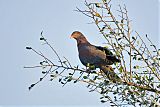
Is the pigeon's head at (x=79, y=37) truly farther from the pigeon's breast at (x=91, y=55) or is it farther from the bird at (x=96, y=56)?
the pigeon's breast at (x=91, y=55)

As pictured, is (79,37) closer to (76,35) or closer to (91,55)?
(76,35)

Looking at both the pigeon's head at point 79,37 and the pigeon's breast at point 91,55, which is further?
the pigeon's head at point 79,37

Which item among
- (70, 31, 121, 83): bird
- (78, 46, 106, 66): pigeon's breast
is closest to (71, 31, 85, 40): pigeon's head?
(70, 31, 121, 83): bird

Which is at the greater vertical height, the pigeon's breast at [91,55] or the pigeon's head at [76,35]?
the pigeon's head at [76,35]

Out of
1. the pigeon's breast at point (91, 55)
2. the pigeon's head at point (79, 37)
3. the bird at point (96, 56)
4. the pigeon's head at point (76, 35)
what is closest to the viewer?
the bird at point (96, 56)

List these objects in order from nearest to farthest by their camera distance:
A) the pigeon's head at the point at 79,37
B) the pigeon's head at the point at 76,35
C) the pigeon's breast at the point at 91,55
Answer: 1. the pigeon's breast at the point at 91,55
2. the pigeon's head at the point at 79,37
3. the pigeon's head at the point at 76,35

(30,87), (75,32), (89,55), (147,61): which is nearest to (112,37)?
(147,61)

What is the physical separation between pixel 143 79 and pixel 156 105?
0.83 feet

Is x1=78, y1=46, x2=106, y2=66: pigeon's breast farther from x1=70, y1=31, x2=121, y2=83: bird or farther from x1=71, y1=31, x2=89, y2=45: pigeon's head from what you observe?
x1=71, y1=31, x2=89, y2=45: pigeon's head

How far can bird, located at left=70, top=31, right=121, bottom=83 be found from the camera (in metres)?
3.65

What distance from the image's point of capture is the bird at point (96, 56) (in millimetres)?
3650

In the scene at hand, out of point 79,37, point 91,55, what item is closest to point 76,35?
point 79,37

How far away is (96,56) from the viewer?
4535 millimetres

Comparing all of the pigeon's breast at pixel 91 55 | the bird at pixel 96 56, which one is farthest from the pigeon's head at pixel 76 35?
the pigeon's breast at pixel 91 55
